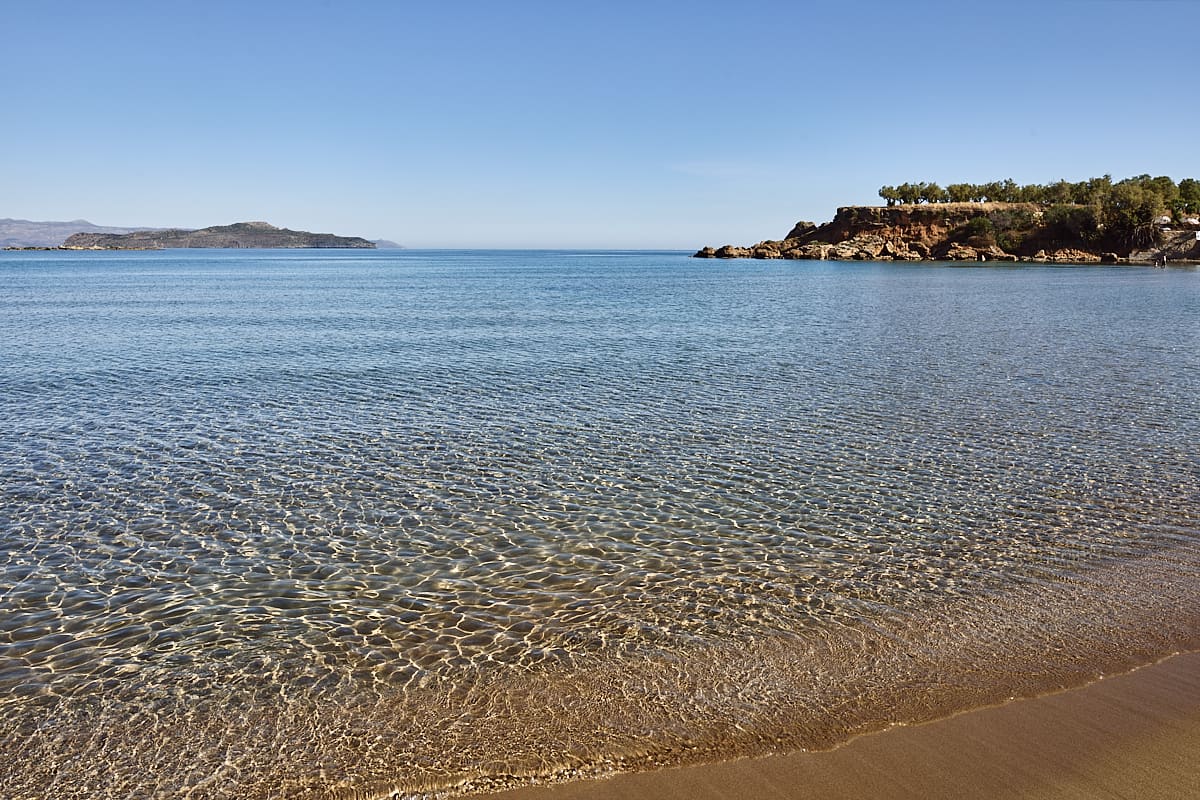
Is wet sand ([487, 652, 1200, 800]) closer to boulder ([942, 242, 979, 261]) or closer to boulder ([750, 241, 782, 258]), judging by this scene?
boulder ([942, 242, 979, 261])

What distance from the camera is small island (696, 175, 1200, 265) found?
392 feet

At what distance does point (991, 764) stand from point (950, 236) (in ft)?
524

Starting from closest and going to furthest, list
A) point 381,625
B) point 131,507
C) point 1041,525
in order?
point 381,625 → point 1041,525 → point 131,507

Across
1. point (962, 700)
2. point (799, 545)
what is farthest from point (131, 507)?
point (962, 700)

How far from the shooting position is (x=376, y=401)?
1941 centimetres

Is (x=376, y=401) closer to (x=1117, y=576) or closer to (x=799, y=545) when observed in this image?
(x=799, y=545)

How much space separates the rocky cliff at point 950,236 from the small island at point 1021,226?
19cm

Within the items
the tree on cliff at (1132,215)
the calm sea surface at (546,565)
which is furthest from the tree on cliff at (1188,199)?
the calm sea surface at (546,565)

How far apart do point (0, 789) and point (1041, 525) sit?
11574 mm

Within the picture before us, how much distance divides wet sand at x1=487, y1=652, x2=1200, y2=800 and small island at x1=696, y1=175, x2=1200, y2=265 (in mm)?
133148

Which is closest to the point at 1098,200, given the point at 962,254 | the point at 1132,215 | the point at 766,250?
the point at 1132,215

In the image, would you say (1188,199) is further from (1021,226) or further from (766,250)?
(766,250)


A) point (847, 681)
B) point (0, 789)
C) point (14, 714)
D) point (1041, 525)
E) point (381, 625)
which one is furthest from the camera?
point (1041, 525)

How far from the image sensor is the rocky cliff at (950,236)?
135375 mm
